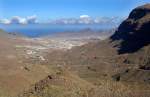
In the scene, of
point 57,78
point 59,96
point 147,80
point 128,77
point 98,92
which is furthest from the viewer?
point 128,77

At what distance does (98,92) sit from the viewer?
113 metres

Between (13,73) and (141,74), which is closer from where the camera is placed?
(13,73)

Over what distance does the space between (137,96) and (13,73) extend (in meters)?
52.6

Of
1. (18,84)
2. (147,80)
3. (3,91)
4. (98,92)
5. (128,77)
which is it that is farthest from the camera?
(128,77)

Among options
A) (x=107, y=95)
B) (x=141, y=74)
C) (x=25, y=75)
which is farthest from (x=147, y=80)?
(x=107, y=95)

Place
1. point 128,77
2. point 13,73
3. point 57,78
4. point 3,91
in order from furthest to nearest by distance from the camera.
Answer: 1. point 128,77
2. point 13,73
3. point 3,91
4. point 57,78

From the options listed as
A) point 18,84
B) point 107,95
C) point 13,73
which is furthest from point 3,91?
point 107,95

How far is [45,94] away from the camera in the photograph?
346ft

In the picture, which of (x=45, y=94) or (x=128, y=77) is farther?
(x=128, y=77)

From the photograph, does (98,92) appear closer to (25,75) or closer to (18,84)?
(18,84)

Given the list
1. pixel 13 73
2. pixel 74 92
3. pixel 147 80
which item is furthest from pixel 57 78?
pixel 147 80

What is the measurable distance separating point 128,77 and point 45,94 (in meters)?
98.3

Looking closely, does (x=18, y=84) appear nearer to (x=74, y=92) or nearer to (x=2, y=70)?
(x=2, y=70)

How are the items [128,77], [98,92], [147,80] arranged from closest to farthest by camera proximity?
[98,92] → [147,80] → [128,77]
